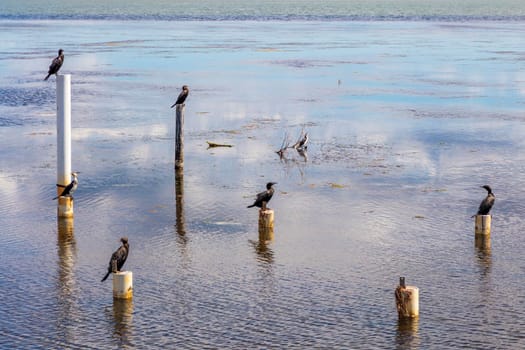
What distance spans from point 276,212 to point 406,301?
30.4ft

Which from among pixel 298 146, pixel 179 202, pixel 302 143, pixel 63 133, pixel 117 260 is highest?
pixel 63 133

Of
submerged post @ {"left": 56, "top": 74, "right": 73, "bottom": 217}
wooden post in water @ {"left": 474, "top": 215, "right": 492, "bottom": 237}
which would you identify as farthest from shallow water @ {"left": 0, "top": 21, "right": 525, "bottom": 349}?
submerged post @ {"left": 56, "top": 74, "right": 73, "bottom": 217}

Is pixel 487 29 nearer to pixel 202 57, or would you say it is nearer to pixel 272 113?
pixel 202 57

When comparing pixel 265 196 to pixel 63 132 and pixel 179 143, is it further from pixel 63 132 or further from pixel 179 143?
pixel 179 143

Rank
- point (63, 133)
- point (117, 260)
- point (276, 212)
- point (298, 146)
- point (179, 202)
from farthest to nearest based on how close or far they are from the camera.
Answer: point (298, 146)
point (179, 202)
point (276, 212)
point (63, 133)
point (117, 260)

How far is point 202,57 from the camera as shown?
256 ft

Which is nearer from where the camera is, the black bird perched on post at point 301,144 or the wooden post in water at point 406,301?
the wooden post in water at point 406,301

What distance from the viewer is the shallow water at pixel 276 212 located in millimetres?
19703

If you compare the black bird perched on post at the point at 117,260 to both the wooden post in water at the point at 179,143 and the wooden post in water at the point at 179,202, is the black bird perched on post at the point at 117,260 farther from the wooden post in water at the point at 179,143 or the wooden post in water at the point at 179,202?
the wooden post in water at the point at 179,143

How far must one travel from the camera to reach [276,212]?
2853 cm

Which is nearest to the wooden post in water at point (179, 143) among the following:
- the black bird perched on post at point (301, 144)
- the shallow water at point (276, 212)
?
the shallow water at point (276, 212)

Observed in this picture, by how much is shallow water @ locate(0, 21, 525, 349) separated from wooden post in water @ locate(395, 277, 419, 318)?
0.84 feet

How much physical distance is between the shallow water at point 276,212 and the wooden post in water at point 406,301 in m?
0.26

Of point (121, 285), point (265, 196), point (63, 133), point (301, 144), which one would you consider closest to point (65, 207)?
point (63, 133)
